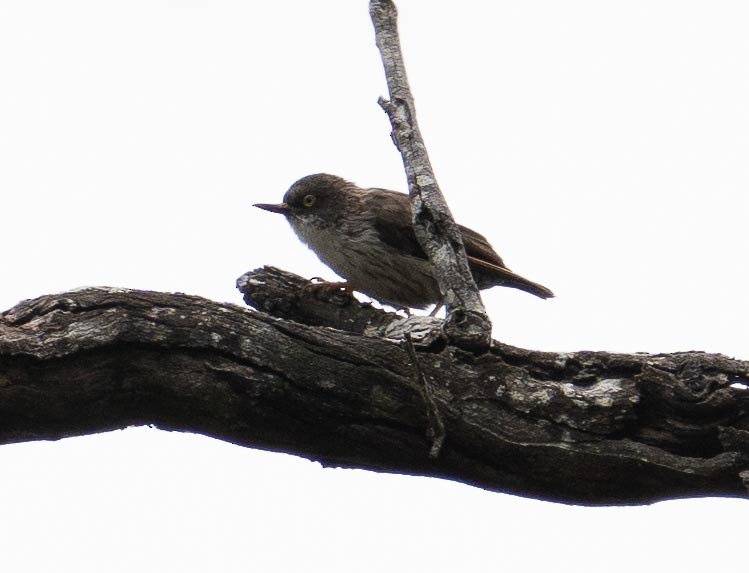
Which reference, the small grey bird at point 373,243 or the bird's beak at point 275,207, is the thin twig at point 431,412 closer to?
the small grey bird at point 373,243

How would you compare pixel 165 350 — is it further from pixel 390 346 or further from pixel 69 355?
pixel 390 346

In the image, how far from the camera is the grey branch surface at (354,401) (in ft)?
13.8

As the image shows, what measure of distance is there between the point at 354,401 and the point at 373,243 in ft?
14.4

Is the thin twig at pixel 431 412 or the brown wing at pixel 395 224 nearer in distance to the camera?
the thin twig at pixel 431 412

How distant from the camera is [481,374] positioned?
450 centimetres

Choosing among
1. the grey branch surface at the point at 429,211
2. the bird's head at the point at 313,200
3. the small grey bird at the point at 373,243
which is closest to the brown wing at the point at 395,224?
the small grey bird at the point at 373,243

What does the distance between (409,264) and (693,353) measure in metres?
4.15

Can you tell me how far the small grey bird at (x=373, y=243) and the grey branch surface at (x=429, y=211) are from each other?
3.56 metres

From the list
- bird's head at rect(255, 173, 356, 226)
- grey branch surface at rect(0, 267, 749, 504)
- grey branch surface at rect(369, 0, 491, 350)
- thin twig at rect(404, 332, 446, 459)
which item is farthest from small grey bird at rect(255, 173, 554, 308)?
thin twig at rect(404, 332, 446, 459)

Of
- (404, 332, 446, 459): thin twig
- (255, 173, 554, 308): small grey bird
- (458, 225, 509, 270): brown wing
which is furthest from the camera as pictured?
(458, 225, 509, 270): brown wing

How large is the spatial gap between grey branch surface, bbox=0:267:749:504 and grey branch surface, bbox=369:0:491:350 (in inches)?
9.2

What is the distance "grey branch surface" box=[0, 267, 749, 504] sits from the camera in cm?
420

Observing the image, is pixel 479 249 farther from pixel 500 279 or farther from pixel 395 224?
pixel 395 224

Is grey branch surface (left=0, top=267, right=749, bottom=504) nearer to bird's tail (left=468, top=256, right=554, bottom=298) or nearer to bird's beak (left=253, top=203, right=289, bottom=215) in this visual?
bird's tail (left=468, top=256, right=554, bottom=298)
